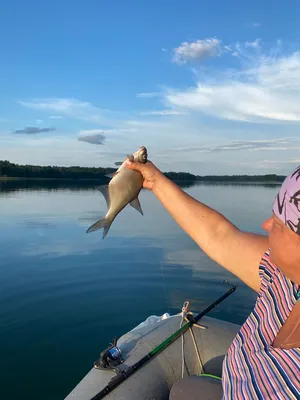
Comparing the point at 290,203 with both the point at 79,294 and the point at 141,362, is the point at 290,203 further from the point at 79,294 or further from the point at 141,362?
the point at 79,294

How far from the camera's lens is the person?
1.70m

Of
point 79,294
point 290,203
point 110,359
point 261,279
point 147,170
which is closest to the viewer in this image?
point 290,203

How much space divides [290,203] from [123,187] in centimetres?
131

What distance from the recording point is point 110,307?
7660 mm

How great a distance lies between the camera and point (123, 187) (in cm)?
276

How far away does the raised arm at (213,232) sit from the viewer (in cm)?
243

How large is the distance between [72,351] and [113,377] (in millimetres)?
2780

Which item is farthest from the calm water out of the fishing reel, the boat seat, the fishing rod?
the boat seat

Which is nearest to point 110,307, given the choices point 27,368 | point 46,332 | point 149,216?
point 46,332

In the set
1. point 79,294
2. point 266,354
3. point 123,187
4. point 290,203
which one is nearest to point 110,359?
point 123,187

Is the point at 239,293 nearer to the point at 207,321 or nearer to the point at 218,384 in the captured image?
the point at 207,321

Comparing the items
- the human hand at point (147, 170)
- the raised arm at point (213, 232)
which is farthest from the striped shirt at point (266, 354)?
the human hand at point (147, 170)

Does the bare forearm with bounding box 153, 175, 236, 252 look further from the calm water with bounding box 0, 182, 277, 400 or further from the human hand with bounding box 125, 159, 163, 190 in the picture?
the calm water with bounding box 0, 182, 277, 400

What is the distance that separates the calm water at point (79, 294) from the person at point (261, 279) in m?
3.52
